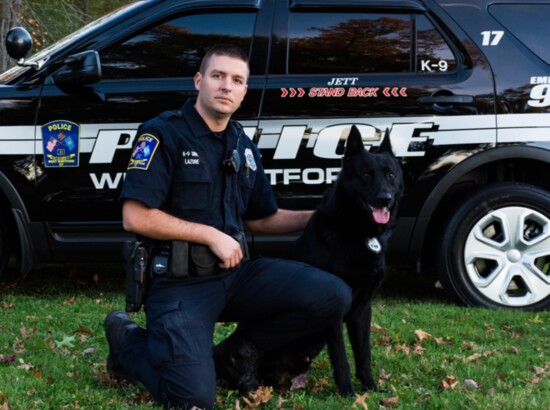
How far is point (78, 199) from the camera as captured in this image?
4664 mm

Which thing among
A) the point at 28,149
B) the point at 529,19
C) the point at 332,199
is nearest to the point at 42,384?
the point at 332,199

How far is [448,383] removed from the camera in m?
3.37

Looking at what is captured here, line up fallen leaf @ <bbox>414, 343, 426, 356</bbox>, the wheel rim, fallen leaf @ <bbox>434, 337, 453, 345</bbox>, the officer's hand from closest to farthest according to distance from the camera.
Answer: the officer's hand → fallen leaf @ <bbox>414, 343, 426, 356</bbox> → fallen leaf @ <bbox>434, 337, 453, 345</bbox> → the wheel rim

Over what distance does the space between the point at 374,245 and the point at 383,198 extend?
7.9 inches

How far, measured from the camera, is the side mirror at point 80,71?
4.34m

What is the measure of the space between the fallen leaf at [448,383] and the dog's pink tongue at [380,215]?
711 millimetres

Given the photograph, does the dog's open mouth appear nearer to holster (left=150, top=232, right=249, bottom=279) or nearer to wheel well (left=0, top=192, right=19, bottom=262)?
holster (left=150, top=232, right=249, bottom=279)

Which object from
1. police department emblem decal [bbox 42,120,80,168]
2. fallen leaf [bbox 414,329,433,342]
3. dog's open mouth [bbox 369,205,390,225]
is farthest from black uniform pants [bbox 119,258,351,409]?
police department emblem decal [bbox 42,120,80,168]

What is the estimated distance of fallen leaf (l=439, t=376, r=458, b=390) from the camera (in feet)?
10.9

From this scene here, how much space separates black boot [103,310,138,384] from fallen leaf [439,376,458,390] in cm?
128

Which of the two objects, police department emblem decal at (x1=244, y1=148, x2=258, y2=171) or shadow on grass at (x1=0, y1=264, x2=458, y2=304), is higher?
police department emblem decal at (x1=244, y1=148, x2=258, y2=171)

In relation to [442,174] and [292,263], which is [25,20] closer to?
[442,174]

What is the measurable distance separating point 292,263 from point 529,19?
2419 mm

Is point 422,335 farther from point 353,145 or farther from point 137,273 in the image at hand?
point 137,273
